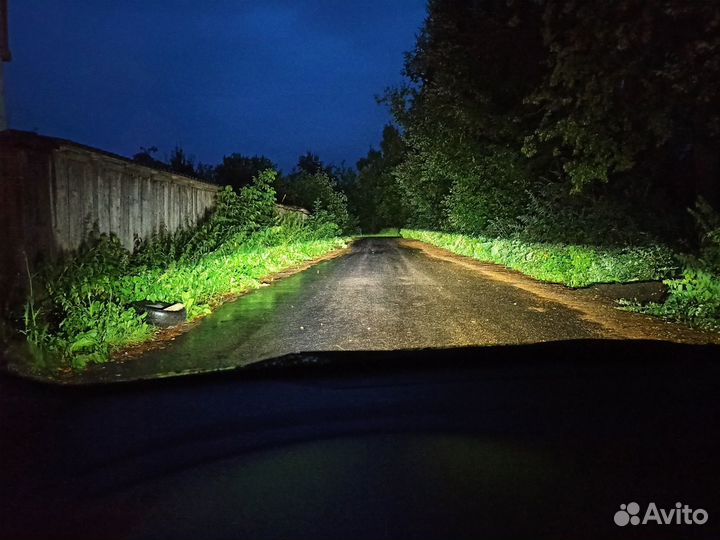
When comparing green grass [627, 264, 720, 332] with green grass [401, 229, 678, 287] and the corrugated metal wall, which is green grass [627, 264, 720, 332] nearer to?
green grass [401, 229, 678, 287]

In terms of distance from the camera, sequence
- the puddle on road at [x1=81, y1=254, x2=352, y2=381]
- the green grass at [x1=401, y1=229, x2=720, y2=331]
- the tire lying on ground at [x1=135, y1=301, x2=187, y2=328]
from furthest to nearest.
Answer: the green grass at [x1=401, y1=229, x2=720, y2=331] < the tire lying on ground at [x1=135, y1=301, x2=187, y2=328] < the puddle on road at [x1=81, y1=254, x2=352, y2=381]

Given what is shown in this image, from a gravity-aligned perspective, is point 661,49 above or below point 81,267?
above

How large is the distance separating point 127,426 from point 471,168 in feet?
64.0

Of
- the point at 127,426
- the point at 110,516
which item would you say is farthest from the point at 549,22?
the point at 110,516

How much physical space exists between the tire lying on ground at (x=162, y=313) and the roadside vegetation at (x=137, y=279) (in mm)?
179

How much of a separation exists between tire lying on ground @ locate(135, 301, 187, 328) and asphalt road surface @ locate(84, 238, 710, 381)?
0.36 meters

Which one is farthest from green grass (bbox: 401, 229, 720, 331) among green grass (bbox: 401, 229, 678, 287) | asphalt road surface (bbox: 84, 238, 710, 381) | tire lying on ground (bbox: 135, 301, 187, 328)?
tire lying on ground (bbox: 135, 301, 187, 328)

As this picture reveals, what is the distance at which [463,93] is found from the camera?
15.8 metres

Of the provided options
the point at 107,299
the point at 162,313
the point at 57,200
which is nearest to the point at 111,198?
the point at 57,200

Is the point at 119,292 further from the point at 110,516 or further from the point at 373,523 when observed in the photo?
the point at 373,523

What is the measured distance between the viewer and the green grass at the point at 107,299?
18.4 feet

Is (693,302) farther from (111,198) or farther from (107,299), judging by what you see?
(111,198)

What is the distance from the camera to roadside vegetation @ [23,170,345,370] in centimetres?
577

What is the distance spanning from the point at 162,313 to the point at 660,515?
6399mm
